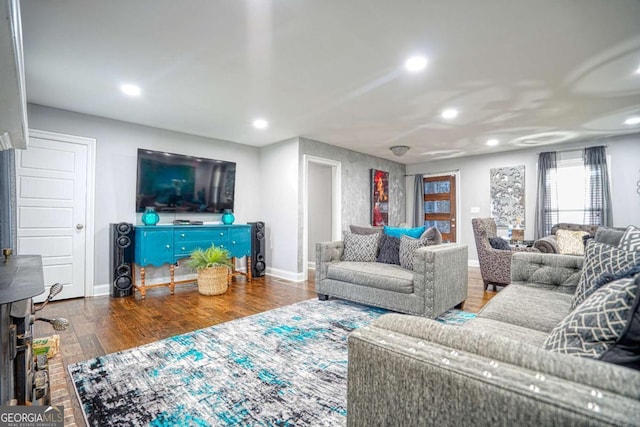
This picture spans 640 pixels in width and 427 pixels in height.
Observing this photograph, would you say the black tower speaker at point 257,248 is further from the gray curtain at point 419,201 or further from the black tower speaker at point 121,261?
the gray curtain at point 419,201

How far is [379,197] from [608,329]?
5.84 metres

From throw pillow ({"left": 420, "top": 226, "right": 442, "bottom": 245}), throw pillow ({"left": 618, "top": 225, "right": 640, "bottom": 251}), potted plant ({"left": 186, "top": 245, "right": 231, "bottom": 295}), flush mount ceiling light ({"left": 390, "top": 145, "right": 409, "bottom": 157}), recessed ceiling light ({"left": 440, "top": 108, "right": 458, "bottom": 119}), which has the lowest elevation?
potted plant ({"left": 186, "top": 245, "right": 231, "bottom": 295})

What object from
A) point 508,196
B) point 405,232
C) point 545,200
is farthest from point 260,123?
point 545,200

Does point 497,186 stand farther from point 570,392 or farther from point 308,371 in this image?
point 570,392

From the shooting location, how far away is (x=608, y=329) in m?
0.76

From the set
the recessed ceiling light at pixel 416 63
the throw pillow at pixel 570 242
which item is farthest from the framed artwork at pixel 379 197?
the recessed ceiling light at pixel 416 63

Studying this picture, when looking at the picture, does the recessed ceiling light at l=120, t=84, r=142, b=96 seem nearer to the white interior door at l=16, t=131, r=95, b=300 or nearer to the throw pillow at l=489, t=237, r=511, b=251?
the white interior door at l=16, t=131, r=95, b=300

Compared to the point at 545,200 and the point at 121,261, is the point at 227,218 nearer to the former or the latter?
the point at 121,261

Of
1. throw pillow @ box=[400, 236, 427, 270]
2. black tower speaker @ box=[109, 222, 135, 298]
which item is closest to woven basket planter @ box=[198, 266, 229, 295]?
black tower speaker @ box=[109, 222, 135, 298]

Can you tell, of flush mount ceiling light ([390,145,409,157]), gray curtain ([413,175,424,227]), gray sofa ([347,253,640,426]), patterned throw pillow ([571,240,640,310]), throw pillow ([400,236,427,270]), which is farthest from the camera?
gray curtain ([413,175,424,227])

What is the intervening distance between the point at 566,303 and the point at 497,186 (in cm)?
480

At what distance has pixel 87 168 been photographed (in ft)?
12.8

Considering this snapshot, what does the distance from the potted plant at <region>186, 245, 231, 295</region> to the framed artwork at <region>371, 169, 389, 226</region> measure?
3369mm

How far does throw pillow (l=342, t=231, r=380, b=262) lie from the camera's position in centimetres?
371
